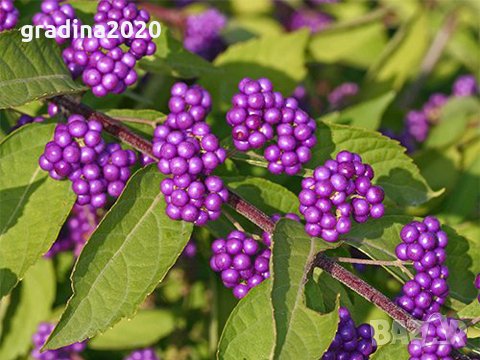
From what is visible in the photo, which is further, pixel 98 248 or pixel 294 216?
pixel 294 216

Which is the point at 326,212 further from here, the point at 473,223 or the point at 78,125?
the point at 473,223

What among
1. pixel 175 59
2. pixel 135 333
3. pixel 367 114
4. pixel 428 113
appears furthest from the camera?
pixel 428 113

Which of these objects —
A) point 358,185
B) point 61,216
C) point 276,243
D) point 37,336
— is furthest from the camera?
point 37,336

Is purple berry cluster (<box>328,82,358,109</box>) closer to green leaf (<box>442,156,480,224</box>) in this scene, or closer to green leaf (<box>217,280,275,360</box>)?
green leaf (<box>442,156,480,224</box>)

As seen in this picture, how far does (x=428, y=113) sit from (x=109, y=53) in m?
2.74

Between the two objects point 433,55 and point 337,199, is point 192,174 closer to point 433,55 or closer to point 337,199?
point 337,199

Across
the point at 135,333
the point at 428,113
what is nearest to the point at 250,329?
the point at 135,333

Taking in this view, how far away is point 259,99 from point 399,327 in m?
0.89

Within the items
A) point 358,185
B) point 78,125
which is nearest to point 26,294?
point 78,125

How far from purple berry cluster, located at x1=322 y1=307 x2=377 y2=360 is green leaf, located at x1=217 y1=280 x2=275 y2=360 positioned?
21cm

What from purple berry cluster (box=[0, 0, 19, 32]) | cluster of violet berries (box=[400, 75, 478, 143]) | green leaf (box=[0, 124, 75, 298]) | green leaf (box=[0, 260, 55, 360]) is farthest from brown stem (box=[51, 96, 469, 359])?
cluster of violet berries (box=[400, 75, 478, 143])

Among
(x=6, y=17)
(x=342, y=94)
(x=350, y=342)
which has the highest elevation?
(x=6, y=17)

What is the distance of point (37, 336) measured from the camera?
12.0ft

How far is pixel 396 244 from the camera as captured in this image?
9.01 ft
